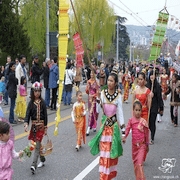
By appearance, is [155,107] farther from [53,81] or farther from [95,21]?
[95,21]

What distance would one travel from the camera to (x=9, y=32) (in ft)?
93.0

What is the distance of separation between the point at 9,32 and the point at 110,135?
2392cm

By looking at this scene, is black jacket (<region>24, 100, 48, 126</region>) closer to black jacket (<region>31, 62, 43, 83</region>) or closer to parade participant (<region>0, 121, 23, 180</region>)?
parade participant (<region>0, 121, 23, 180</region>)

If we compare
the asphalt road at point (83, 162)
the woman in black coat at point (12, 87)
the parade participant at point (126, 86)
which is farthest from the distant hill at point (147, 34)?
the asphalt road at point (83, 162)

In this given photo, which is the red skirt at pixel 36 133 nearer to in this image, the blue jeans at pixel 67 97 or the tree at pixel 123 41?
the blue jeans at pixel 67 97

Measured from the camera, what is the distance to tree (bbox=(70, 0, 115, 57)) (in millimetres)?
47906

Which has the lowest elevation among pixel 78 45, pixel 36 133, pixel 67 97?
pixel 67 97

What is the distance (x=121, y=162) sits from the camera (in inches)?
284

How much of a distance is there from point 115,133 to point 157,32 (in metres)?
2.93

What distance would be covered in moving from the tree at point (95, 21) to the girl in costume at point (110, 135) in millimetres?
42109

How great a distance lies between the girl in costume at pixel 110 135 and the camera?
5.74m

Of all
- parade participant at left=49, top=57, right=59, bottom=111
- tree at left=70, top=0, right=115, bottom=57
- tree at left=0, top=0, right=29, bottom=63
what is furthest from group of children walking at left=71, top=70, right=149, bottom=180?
tree at left=70, top=0, right=115, bottom=57

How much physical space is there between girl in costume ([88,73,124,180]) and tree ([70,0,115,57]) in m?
42.1

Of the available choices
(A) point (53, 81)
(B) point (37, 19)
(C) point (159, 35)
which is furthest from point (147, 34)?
(C) point (159, 35)
